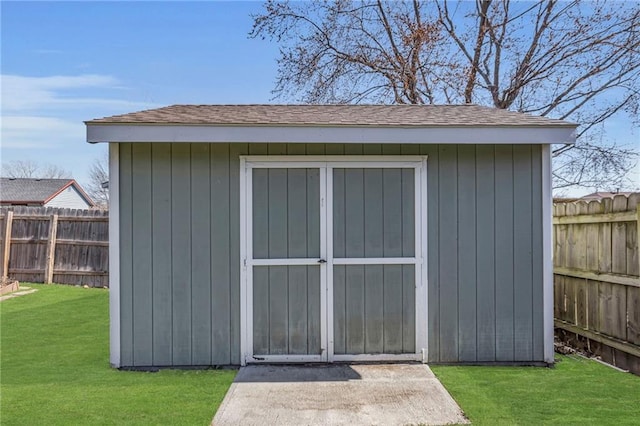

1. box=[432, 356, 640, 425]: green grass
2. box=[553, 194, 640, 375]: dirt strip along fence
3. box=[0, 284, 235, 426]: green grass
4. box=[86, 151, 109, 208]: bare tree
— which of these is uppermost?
box=[86, 151, 109, 208]: bare tree

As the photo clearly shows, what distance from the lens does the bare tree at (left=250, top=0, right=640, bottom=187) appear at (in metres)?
11.3

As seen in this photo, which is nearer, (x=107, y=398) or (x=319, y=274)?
(x=107, y=398)

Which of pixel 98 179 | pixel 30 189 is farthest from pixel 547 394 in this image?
pixel 98 179

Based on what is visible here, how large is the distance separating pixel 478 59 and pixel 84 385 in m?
11.5

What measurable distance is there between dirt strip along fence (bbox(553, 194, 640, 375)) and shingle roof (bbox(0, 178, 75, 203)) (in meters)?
21.4

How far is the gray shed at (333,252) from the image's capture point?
169 inches

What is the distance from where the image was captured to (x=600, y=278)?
4.60m

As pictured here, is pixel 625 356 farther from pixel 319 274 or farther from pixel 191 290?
pixel 191 290

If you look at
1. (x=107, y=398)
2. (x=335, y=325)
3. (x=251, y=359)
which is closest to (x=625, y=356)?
(x=335, y=325)

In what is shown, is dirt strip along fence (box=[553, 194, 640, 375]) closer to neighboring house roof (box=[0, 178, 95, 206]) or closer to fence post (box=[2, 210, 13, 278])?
fence post (box=[2, 210, 13, 278])

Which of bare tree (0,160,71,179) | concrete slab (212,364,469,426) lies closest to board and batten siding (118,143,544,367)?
concrete slab (212,364,469,426)

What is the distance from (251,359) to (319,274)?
0.95 m

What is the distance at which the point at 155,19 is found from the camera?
1132 cm

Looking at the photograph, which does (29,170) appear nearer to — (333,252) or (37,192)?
(37,192)
